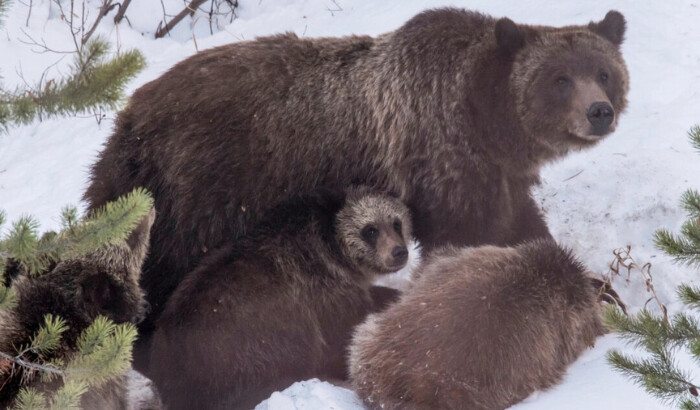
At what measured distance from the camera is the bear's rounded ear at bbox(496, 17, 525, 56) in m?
7.25

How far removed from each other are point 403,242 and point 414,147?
770 millimetres

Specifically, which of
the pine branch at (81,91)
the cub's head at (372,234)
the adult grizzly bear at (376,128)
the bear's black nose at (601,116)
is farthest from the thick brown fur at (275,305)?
the pine branch at (81,91)

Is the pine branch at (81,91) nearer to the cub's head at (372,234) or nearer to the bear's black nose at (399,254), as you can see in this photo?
the cub's head at (372,234)

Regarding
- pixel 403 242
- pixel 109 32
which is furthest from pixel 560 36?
pixel 109 32

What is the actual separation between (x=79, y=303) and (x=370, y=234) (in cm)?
241

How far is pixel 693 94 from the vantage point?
364 inches

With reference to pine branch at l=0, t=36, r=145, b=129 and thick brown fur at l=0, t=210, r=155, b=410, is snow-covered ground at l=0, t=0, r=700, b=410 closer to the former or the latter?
thick brown fur at l=0, t=210, r=155, b=410

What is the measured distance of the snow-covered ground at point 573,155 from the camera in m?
6.29

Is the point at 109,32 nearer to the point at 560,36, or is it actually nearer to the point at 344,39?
the point at 344,39

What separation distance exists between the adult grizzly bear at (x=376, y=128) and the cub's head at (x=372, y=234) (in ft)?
0.81

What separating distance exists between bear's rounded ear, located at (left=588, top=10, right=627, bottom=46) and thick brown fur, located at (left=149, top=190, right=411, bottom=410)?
2.26 metres

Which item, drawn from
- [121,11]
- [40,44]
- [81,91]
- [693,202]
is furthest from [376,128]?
[121,11]

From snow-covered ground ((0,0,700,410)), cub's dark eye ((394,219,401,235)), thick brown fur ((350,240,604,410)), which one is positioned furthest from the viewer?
cub's dark eye ((394,219,401,235))

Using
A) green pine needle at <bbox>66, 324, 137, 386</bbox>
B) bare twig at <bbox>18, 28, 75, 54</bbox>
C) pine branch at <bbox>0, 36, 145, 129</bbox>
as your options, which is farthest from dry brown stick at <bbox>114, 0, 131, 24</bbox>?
green pine needle at <bbox>66, 324, 137, 386</bbox>
